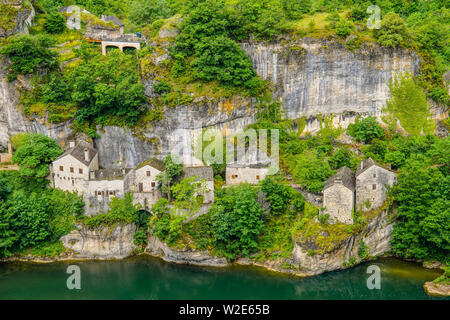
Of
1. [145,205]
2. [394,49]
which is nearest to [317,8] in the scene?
[394,49]

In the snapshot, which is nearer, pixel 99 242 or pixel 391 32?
pixel 99 242

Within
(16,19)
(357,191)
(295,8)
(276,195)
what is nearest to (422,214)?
(357,191)

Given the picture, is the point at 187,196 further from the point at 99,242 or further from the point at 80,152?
the point at 80,152

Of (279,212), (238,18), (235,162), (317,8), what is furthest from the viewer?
(317,8)

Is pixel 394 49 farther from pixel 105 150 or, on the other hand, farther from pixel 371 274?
pixel 105 150

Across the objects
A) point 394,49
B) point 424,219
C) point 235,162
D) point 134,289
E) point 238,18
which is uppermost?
point 238,18

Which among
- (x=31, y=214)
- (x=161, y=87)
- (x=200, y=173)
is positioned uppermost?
(x=161, y=87)

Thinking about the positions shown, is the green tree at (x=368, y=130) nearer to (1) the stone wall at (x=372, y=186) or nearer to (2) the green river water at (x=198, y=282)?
(1) the stone wall at (x=372, y=186)
